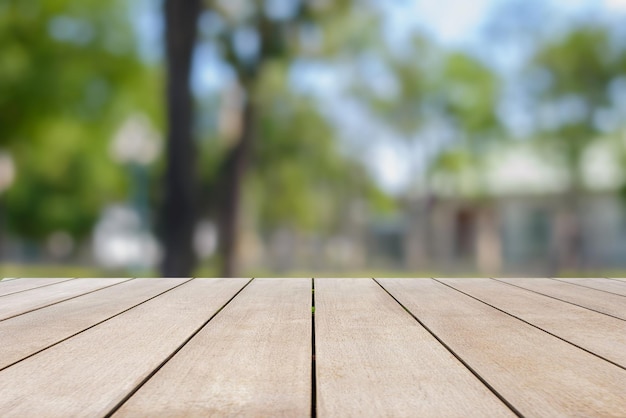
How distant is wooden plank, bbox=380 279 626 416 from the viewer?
2.03ft

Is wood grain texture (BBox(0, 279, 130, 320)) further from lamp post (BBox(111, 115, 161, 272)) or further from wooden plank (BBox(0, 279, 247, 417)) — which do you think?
lamp post (BBox(111, 115, 161, 272))

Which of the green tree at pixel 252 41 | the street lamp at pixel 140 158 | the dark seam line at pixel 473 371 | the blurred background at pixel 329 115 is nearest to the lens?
the dark seam line at pixel 473 371

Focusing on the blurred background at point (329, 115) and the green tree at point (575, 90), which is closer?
the blurred background at point (329, 115)

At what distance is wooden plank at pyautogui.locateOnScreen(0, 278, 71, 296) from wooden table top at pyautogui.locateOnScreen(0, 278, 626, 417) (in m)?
0.18

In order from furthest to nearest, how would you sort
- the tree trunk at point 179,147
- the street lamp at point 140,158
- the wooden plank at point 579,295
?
the street lamp at point 140,158
the tree trunk at point 179,147
the wooden plank at point 579,295

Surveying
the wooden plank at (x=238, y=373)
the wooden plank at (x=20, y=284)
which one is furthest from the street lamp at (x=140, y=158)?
the wooden plank at (x=238, y=373)

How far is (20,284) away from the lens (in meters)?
1.76

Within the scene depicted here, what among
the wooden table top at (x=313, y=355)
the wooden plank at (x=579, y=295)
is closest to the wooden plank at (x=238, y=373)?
the wooden table top at (x=313, y=355)

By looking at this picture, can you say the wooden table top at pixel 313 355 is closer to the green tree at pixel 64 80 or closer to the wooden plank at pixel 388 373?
the wooden plank at pixel 388 373

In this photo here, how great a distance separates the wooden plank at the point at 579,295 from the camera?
4.15 feet

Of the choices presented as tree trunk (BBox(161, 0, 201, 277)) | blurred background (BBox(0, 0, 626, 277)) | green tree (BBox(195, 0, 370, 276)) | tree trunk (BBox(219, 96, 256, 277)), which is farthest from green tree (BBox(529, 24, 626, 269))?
tree trunk (BBox(161, 0, 201, 277))

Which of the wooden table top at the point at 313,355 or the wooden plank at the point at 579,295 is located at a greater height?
the wooden plank at the point at 579,295

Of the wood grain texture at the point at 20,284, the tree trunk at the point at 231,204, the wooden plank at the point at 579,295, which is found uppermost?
the tree trunk at the point at 231,204

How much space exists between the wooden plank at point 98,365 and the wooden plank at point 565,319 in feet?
1.94
